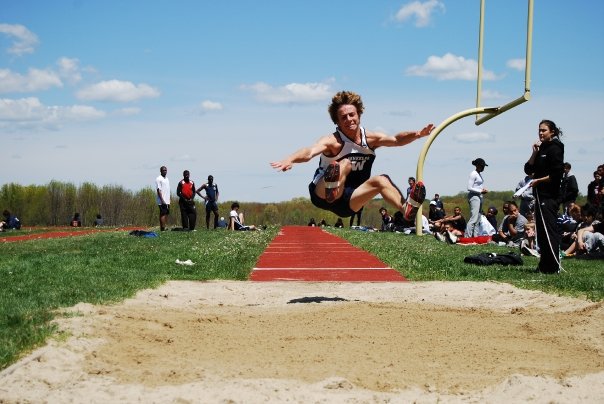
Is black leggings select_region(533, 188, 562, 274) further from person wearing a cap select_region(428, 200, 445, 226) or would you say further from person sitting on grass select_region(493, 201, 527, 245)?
person wearing a cap select_region(428, 200, 445, 226)

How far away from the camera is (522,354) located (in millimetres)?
5422

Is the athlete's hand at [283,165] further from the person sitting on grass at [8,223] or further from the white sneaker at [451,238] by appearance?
the person sitting on grass at [8,223]

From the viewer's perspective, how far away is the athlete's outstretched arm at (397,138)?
26.2ft

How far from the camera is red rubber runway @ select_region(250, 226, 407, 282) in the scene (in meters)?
10.4

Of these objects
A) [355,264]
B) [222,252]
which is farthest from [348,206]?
[222,252]

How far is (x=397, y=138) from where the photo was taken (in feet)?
26.5

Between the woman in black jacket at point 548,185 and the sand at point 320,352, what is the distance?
1957 mm

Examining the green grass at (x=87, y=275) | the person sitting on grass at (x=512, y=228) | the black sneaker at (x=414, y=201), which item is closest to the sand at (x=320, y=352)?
the green grass at (x=87, y=275)

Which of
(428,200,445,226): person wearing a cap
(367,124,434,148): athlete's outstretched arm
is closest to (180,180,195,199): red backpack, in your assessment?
(428,200,445,226): person wearing a cap

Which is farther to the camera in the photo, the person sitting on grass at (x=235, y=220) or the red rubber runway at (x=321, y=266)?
the person sitting on grass at (x=235, y=220)

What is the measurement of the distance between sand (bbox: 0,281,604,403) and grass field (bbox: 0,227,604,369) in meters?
0.30

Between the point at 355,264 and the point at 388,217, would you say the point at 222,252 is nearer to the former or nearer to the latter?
the point at 355,264

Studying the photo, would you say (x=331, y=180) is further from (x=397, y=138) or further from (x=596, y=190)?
(x=596, y=190)

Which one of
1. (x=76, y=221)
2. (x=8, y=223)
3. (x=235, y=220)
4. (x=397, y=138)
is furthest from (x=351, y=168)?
(x=76, y=221)
